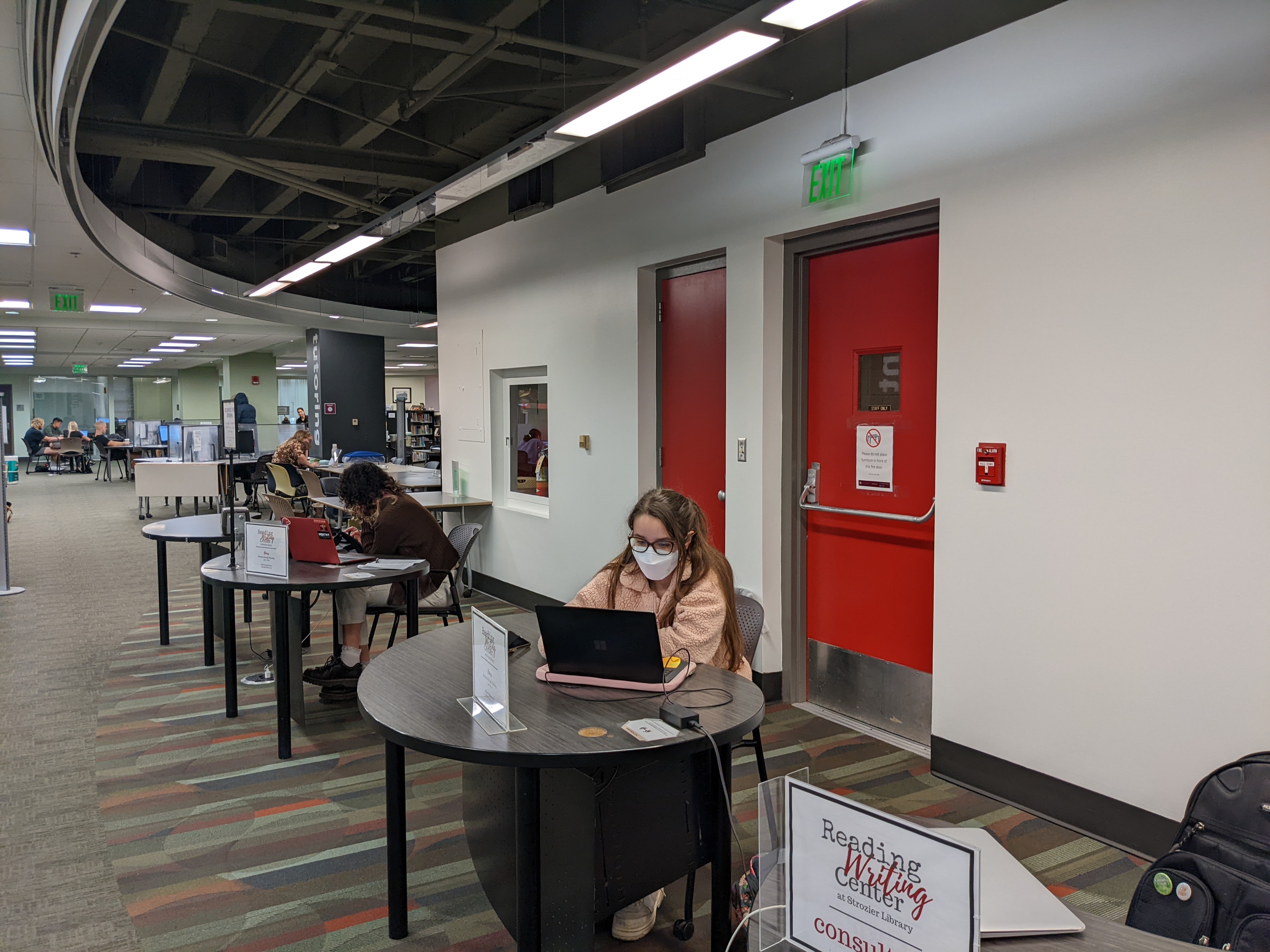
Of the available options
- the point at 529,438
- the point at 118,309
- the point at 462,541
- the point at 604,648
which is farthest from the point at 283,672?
the point at 118,309

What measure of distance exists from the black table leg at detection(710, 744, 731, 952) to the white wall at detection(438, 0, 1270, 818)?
1.51 m

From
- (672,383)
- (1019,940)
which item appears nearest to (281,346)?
(672,383)

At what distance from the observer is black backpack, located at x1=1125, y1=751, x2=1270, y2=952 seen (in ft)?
5.10

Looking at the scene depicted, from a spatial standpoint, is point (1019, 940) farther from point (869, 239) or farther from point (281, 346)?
point (281, 346)

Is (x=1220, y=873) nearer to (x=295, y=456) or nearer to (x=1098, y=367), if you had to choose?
(x=1098, y=367)

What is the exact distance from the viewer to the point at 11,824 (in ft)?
10.1

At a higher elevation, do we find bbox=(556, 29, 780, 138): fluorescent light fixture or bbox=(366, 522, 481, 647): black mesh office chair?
bbox=(556, 29, 780, 138): fluorescent light fixture

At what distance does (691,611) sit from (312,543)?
228 centimetres

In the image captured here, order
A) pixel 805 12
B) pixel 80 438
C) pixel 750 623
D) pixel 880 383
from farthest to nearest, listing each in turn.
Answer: pixel 80 438 → pixel 880 383 → pixel 750 623 → pixel 805 12

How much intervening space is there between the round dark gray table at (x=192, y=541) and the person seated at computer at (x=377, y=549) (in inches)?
31.4

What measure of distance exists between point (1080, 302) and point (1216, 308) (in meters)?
0.43

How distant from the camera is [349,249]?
593cm

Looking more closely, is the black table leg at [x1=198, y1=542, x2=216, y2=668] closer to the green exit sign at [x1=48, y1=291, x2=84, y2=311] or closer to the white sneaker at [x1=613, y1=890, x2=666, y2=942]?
the white sneaker at [x1=613, y1=890, x2=666, y2=942]

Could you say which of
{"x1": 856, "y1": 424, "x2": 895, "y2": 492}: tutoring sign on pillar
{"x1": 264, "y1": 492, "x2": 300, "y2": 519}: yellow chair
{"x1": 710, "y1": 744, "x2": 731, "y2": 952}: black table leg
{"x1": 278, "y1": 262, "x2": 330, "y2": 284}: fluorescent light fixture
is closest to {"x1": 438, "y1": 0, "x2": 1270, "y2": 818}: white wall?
{"x1": 856, "y1": 424, "x2": 895, "y2": 492}: tutoring sign on pillar
